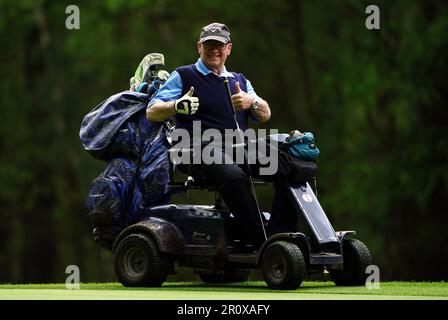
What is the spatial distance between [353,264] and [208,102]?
1.68 m

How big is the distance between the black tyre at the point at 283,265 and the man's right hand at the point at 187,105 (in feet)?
3.89

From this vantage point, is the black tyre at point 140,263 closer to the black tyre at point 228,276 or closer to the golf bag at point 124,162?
the golf bag at point 124,162

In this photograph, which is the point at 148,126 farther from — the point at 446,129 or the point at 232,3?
the point at 232,3

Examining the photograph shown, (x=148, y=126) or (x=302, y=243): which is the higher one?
(x=148, y=126)

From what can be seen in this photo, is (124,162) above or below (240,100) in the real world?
below

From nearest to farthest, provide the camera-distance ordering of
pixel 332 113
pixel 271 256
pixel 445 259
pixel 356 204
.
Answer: pixel 271 256, pixel 445 259, pixel 356 204, pixel 332 113

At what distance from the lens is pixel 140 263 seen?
10.6m

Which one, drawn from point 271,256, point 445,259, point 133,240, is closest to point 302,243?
point 271,256

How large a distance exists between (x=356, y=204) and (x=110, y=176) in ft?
46.9

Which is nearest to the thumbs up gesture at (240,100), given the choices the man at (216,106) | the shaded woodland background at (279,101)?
the man at (216,106)

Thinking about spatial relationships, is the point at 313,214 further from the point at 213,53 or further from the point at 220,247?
the point at 213,53

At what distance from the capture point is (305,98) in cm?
2823

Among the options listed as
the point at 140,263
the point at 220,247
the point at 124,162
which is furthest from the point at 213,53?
the point at 140,263

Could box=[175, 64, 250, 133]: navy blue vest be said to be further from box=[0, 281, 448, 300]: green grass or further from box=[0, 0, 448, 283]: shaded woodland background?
box=[0, 0, 448, 283]: shaded woodland background
